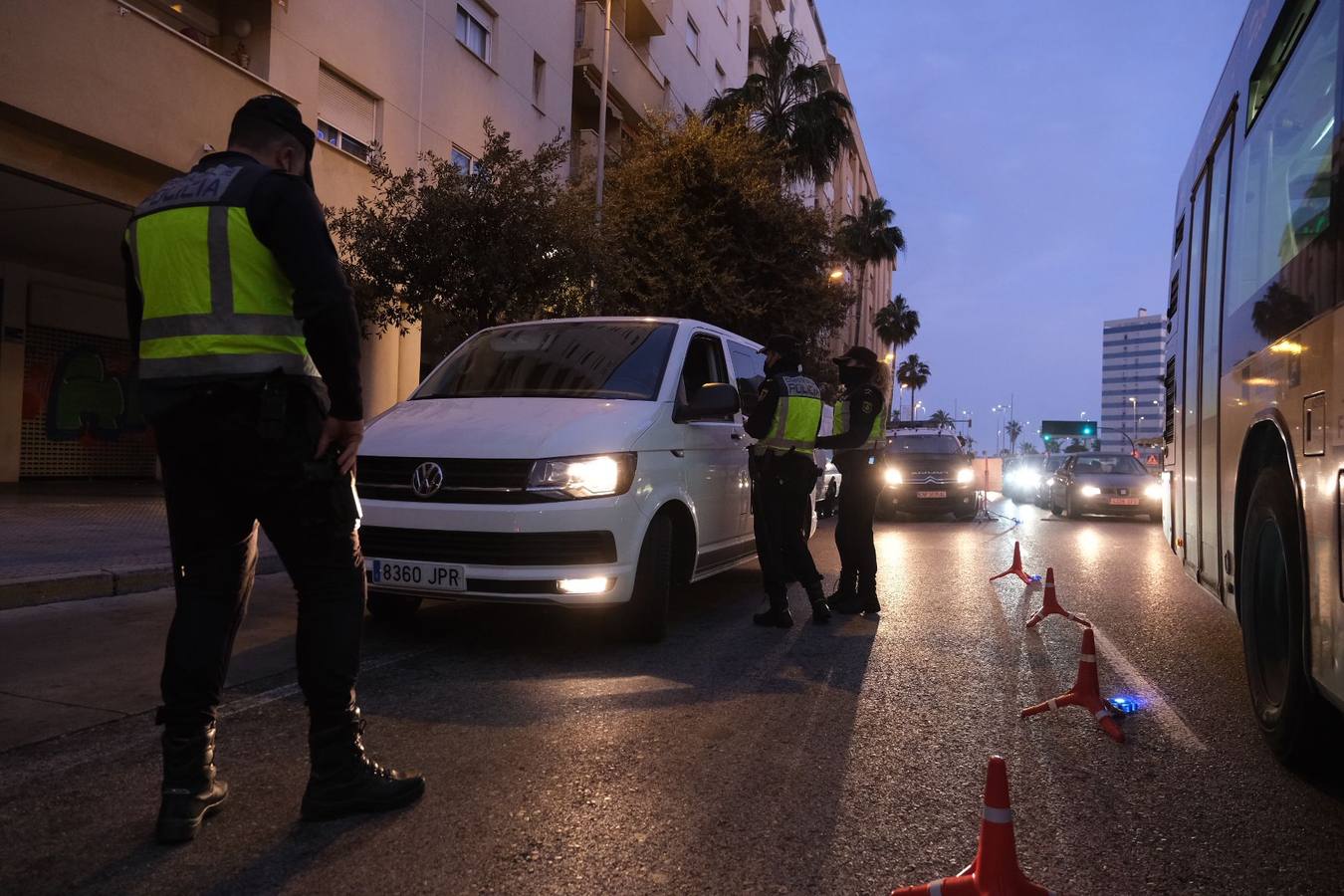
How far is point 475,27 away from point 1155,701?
17.6m

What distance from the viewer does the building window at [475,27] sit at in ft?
57.8

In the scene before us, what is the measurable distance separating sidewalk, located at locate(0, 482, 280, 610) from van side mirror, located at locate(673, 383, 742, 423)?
4079 mm

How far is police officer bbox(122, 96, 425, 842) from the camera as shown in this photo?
2588 mm

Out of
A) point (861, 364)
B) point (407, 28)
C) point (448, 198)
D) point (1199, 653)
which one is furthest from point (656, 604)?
point (407, 28)

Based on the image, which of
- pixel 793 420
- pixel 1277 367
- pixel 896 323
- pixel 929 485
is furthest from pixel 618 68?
pixel 896 323

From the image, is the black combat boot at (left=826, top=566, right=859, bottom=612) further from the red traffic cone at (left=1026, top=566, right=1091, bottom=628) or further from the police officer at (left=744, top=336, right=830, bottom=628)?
the red traffic cone at (left=1026, top=566, right=1091, bottom=628)

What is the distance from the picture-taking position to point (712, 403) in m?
5.58

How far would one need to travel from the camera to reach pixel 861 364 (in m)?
6.72

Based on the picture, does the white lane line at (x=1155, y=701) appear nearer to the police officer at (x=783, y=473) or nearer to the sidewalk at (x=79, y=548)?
the police officer at (x=783, y=473)

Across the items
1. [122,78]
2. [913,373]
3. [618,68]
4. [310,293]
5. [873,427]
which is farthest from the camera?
[913,373]

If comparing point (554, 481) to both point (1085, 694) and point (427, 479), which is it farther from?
point (1085, 694)

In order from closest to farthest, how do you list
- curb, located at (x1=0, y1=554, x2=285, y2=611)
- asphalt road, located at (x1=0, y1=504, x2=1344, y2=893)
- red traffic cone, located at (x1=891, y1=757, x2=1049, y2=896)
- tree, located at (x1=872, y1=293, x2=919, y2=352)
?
red traffic cone, located at (x1=891, y1=757, x2=1049, y2=896), asphalt road, located at (x1=0, y1=504, x2=1344, y2=893), curb, located at (x1=0, y1=554, x2=285, y2=611), tree, located at (x1=872, y1=293, x2=919, y2=352)

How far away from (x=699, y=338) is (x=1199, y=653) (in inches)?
142

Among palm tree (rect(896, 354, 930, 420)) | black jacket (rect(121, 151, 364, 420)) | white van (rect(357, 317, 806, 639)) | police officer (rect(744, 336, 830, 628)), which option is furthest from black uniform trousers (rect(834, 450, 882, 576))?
palm tree (rect(896, 354, 930, 420))
